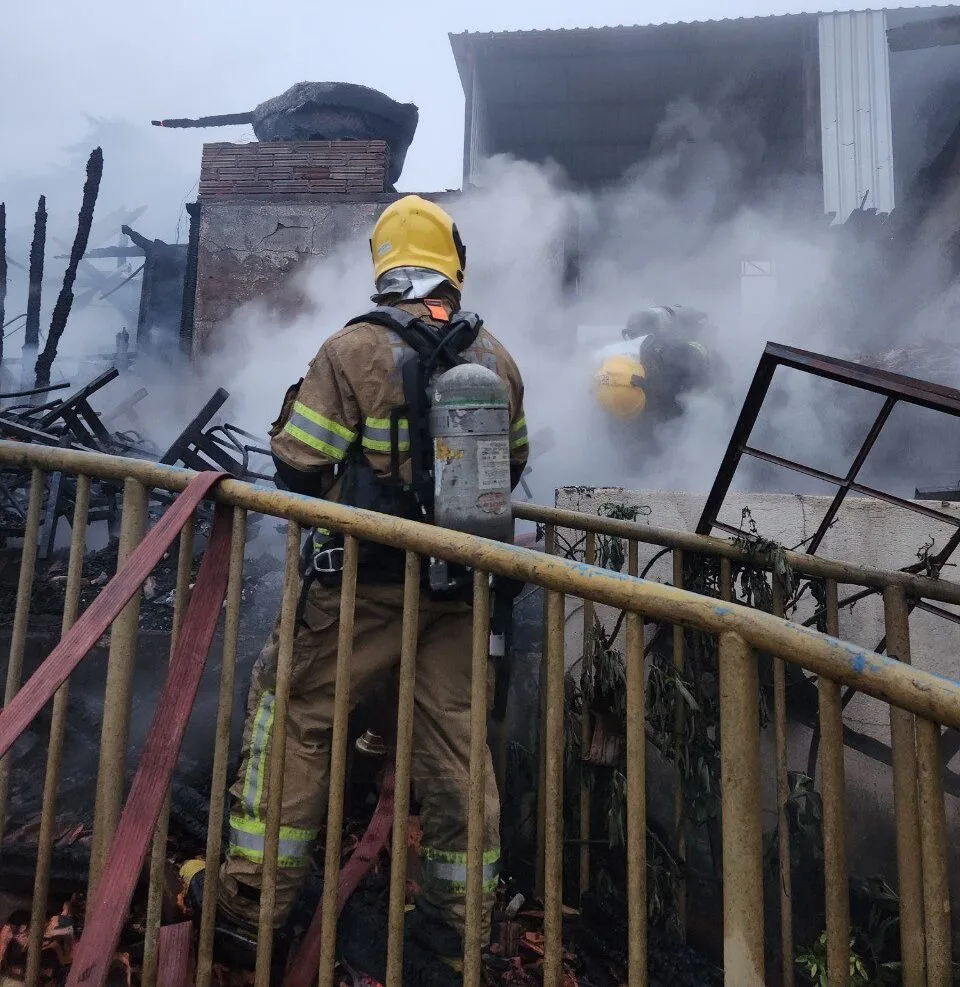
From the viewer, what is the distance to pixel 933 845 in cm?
107

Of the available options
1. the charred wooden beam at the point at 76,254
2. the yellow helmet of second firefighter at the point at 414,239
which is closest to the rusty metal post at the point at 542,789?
the yellow helmet of second firefighter at the point at 414,239

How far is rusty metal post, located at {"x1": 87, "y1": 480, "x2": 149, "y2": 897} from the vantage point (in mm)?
1652

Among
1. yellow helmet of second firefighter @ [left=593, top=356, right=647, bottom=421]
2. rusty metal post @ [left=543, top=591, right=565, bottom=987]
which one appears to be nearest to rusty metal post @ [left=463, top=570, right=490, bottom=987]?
rusty metal post @ [left=543, top=591, right=565, bottom=987]

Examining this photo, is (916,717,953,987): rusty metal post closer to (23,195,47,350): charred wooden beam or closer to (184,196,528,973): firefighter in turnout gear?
(184,196,528,973): firefighter in turnout gear

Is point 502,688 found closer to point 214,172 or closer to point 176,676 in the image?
point 176,676

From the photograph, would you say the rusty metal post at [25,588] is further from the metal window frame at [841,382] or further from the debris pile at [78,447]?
the debris pile at [78,447]

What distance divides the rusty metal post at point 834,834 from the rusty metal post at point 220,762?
1212 mm

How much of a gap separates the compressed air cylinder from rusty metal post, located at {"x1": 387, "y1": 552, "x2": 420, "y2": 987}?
0.41 metres

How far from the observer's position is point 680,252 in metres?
13.0

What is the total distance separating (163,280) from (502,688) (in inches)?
619

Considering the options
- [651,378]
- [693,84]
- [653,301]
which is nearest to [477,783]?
[651,378]

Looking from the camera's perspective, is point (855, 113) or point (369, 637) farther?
point (855, 113)

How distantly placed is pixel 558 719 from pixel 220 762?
799 mm

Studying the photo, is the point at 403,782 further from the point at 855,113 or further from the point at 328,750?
the point at 855,113
